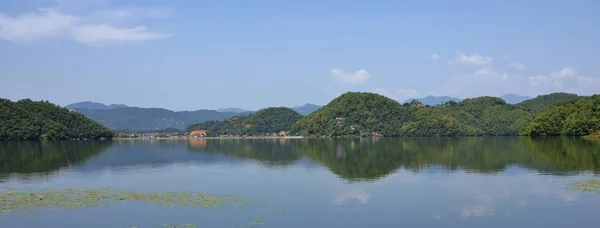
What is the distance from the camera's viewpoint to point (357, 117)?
178 m

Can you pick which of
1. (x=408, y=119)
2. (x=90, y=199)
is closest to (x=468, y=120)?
(x=408, y=119)

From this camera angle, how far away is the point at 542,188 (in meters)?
29.4

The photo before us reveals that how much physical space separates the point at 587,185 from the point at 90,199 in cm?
2273

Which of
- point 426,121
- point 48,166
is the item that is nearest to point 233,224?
point 48,166

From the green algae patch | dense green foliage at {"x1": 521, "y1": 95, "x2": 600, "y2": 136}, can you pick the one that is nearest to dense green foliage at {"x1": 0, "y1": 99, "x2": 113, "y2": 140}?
dense green foliage at {"x1": 521, "y1": 95, "x2": 600, "y2": 136}

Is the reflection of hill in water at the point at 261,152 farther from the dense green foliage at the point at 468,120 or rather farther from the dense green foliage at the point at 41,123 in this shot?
the dense green foliage at the point at 468,120

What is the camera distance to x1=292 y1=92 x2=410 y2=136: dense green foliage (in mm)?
172625

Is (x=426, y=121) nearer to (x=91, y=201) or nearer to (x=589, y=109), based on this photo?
(x=589, y=109)

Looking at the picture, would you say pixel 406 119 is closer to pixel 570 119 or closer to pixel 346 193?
pixel 570 119

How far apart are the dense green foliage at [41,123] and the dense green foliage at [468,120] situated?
8162 cm

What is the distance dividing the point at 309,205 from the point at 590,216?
10.3 m

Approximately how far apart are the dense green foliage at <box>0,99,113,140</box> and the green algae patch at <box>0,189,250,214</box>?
106 metres

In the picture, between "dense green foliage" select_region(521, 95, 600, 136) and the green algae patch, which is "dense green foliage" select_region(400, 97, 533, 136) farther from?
the green algae patch

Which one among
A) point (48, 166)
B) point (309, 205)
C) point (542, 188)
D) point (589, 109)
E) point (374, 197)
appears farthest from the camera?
point (589, 109)
